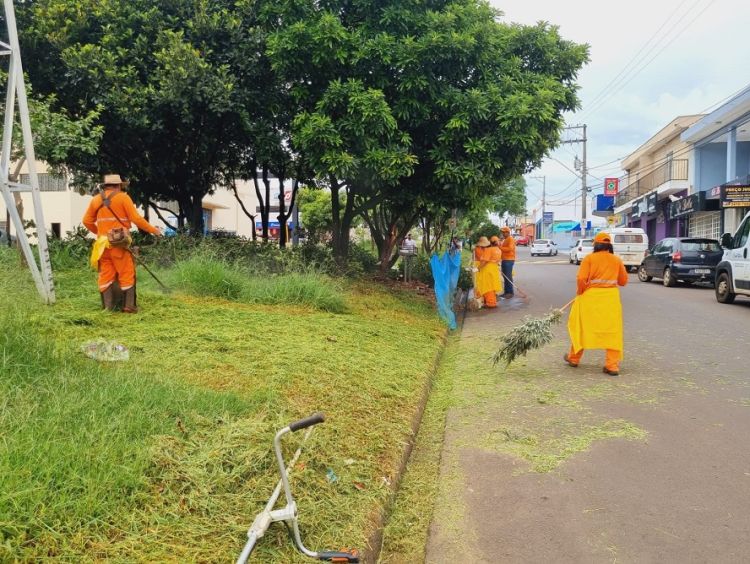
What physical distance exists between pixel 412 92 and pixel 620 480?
8.07 metres

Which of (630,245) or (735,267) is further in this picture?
(630,245)

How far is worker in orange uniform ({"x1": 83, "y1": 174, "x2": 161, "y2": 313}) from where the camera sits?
6945 millimetres

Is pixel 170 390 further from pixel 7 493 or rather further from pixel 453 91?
pixel 453 91

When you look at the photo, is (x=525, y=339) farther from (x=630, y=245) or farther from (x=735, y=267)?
(x=630, y=245)

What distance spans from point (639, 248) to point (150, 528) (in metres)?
27.5

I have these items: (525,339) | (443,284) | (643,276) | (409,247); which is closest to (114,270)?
(525,339)

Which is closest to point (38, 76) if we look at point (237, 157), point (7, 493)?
point (237, 157)

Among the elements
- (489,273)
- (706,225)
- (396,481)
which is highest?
(706,225)

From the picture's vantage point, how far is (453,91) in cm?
1087

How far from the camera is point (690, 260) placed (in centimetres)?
1855

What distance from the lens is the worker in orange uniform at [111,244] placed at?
695 centimetres

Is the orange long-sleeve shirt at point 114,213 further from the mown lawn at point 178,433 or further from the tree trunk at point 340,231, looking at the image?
the tree trunk at point 340,231

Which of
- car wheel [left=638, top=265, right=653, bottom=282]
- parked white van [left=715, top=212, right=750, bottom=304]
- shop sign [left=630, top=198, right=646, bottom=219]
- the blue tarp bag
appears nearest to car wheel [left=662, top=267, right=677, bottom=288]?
car wheel [left=638, top=265, right=653, bottom=282]

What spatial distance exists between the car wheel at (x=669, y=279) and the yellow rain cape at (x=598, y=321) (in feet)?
43.6
